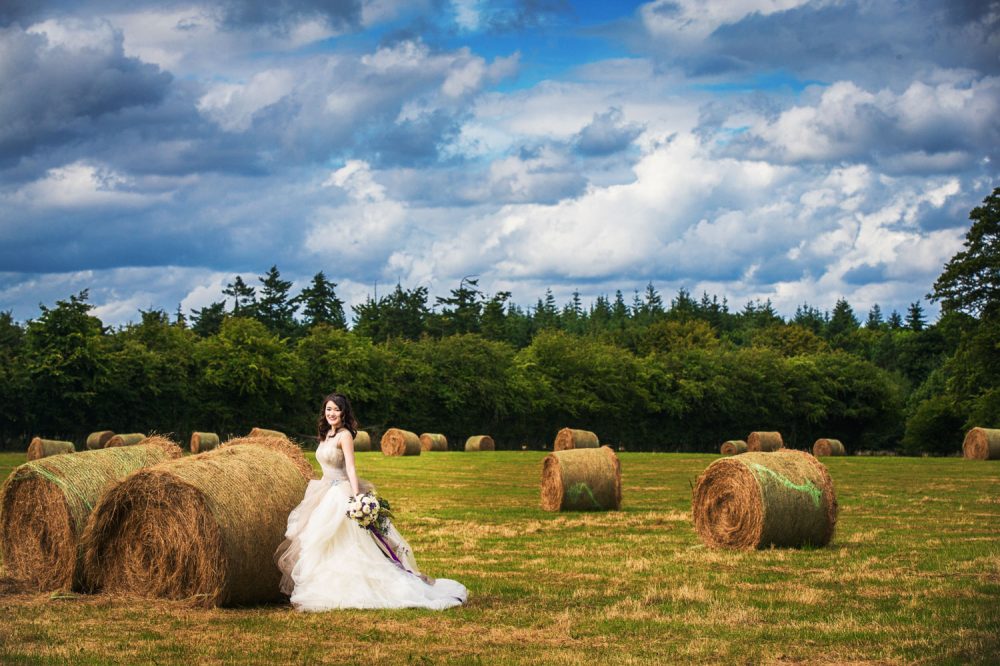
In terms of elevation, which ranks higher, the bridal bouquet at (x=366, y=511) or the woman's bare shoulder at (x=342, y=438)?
the woman's bare shoulder at (x=342, y=438)

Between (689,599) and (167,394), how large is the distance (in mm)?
61717

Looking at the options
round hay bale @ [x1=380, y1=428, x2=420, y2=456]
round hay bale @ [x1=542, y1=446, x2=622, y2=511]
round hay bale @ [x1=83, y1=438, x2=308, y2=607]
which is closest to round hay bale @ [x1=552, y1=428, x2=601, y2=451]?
round hay bale @ [x1=380, y1=428, x2=420, y2=456]

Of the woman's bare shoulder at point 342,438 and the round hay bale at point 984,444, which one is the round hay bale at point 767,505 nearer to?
the woman's bare shoulder at point 342,438

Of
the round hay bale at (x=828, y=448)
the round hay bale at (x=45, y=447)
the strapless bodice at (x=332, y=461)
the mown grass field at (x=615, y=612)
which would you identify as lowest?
the round hay bale at (x=828, y=448)

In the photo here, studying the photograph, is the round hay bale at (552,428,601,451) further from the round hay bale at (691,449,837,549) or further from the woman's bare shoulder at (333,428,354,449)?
the woman's bare shoulder at (333,428,354,449)

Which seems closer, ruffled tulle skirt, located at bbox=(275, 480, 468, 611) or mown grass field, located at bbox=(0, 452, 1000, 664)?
mown grass field, located at bbox=(0, 452, 1000, 664)

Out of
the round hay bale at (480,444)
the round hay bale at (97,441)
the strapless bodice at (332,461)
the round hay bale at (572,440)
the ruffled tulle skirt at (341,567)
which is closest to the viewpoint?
the ruffled tulle skirt at (341,567)

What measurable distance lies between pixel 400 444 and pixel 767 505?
39367mm

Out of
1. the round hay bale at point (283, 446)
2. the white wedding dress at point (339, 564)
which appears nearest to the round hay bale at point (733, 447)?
the round hay bale at point (283, 446)

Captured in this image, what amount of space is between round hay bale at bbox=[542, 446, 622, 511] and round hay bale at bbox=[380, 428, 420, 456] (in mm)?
30452

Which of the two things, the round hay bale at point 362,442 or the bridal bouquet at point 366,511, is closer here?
the bridal bouquet at point 366,511

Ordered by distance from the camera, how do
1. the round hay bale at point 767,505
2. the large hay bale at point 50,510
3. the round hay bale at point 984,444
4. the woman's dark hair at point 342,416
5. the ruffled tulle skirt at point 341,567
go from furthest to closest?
the round hay bale at point 984,444 → the round hay bale at point 767,505 → the large hay bale at point 50,510 → the woman's dark hair at point 342,416 → the ruffled tulle skirt at point 341,567

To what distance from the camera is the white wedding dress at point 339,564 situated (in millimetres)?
12070

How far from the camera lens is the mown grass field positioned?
391 inches
